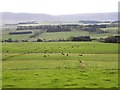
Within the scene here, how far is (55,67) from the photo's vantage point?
231 feet

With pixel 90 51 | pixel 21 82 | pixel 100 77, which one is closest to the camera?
pixel 21 82

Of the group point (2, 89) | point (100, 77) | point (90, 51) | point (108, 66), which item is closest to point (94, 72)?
point (100, 77)

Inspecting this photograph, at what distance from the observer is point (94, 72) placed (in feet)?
204

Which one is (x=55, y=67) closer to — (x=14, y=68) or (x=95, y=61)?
(x=14, y=68)

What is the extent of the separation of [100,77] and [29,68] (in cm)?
1968

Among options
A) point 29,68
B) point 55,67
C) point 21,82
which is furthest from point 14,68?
point 21,82

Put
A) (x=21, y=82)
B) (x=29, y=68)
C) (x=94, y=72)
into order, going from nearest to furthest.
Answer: (x=21, y=82), (x=94, y=72), (x=29, y=68)

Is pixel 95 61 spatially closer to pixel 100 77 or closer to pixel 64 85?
pixel 100 77

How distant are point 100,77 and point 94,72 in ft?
18.6

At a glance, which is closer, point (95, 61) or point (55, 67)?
point (55, 67)

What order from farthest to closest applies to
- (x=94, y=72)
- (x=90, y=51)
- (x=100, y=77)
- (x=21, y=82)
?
(x=90, y=51) < (x=94, y=72) < (x=100, y=77) < (x=21, y=82)

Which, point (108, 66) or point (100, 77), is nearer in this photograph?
point (100, 77)

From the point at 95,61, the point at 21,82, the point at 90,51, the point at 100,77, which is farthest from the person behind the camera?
the point at 90,51

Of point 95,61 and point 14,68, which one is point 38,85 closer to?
point 14,68
